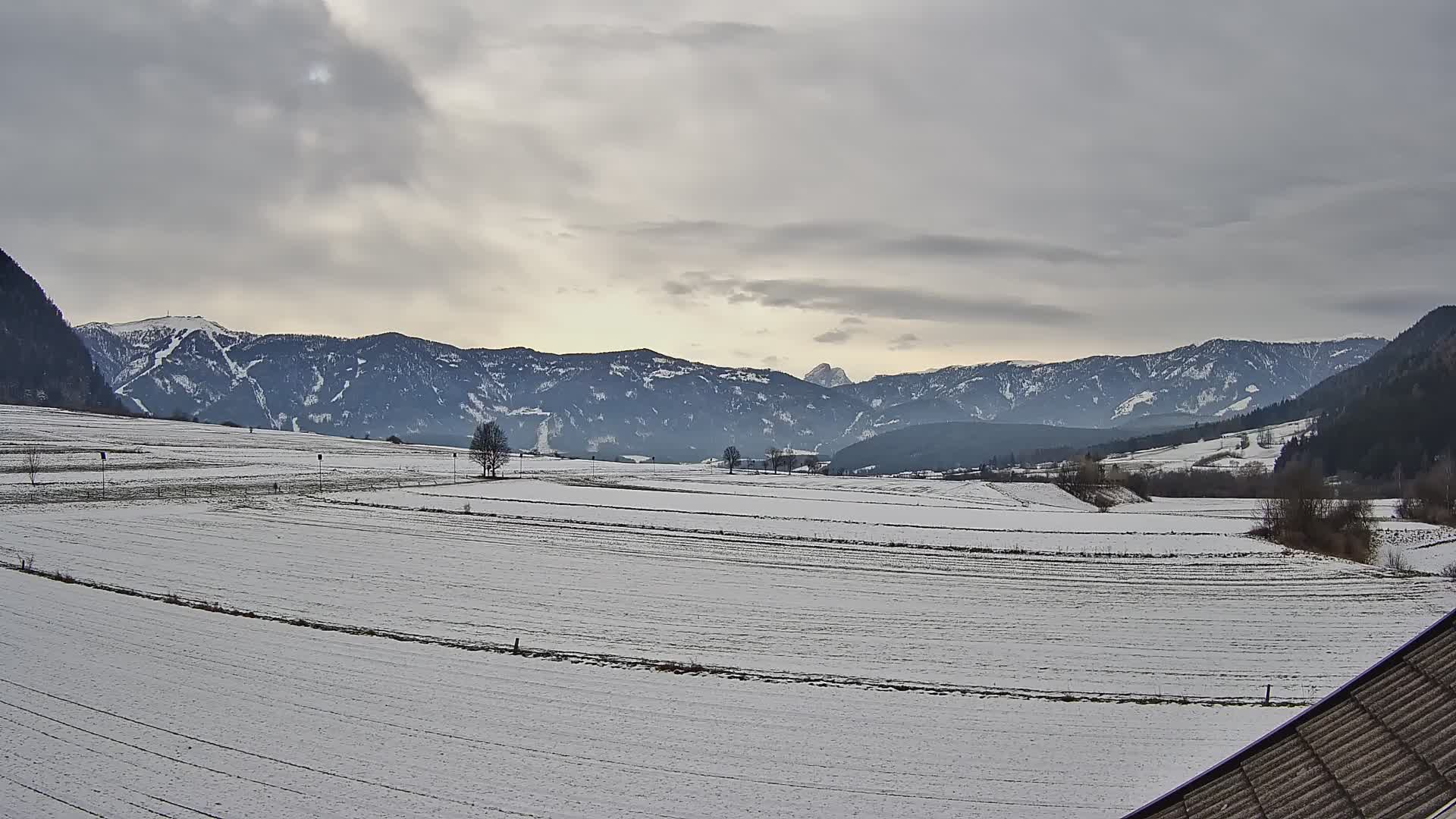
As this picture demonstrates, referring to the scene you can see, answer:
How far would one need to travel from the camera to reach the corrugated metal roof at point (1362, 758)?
751 centimetres

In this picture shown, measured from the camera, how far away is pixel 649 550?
52812mm

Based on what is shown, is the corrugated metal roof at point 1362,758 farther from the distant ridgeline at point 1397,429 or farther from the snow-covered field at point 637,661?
the distant ridgeline at point 1397,429

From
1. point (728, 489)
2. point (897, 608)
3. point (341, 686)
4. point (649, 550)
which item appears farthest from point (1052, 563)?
point (728, 489)

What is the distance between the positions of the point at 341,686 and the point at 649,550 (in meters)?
29.9

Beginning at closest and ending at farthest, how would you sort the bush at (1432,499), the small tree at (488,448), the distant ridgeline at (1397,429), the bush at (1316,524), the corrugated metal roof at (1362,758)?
the corrugated metal roof at (1362,758)
the bush at (1316,524)
the bush at (1432,499)
the small tree at (488,448)
the distant ridgeline at (1397,429)

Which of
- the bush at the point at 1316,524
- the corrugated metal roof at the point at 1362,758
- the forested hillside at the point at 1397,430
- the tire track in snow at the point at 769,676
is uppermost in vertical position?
the forested hillside at the point at 1397,430

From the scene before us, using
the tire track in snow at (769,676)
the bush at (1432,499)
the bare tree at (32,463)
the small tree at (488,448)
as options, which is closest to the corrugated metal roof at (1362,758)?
the tire track in snow at (769,676)

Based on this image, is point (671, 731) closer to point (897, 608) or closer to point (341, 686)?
point (341, 686)

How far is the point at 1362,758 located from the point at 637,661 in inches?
848

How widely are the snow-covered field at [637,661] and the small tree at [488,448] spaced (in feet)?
160

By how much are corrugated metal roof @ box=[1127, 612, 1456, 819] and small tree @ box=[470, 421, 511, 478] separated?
108 meters

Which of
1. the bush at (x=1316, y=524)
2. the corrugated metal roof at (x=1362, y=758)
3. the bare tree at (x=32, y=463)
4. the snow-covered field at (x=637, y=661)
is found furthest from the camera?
the bare tree at (x=32, y=463)

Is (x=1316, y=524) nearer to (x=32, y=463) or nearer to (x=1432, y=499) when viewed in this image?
(x=1432, y=499)

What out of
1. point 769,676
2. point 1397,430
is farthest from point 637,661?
point 1397,430
